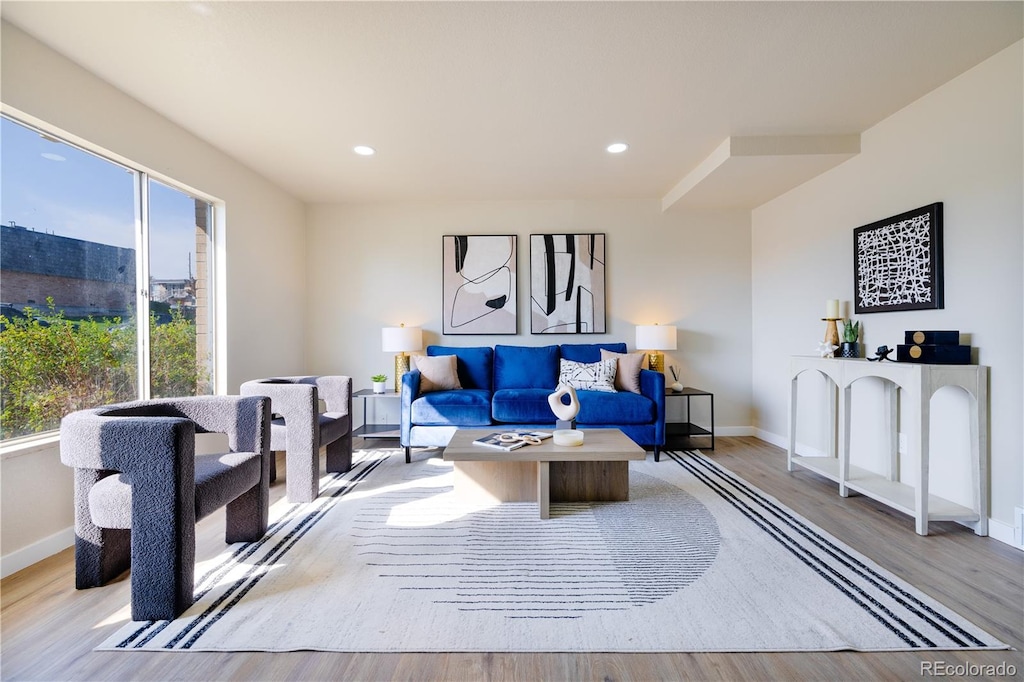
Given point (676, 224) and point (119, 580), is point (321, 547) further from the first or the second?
point (676, 224)

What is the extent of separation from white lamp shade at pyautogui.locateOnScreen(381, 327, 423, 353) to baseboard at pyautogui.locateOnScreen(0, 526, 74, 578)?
2.40 m

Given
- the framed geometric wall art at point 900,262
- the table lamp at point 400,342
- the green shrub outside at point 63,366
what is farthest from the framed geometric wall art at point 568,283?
the green shrub outside at point 63,366

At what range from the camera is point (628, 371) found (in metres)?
3.91

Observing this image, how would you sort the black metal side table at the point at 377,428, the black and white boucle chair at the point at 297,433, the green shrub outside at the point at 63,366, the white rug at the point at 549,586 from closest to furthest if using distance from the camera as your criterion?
1. the white rug at the point at 549,586
2. the green shrub outside at the point at 63,366
3. the black and white boucle chair at the point at 297,433
4. the black metal side table at the point at 377,428

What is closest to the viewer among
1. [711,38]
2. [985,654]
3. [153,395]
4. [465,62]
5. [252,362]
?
[985,654]

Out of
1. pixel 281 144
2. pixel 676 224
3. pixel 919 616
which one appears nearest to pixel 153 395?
pixel 281 144

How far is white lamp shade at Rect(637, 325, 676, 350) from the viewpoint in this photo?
4.07m

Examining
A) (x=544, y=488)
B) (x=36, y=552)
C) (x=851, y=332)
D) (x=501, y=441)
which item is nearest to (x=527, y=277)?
(x=501, y=441)

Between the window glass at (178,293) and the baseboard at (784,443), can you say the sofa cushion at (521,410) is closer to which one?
the baseboard at (784,443)

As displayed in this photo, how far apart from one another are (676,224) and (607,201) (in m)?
0.75

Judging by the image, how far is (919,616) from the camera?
154 centimetres

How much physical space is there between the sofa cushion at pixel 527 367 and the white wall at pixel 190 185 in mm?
2051

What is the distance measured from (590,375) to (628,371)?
35cm

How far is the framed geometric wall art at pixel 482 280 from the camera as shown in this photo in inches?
175
